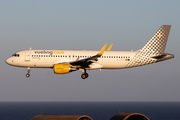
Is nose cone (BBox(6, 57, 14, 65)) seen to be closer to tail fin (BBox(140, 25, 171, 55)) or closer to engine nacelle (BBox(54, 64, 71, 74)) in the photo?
engine nacelle (BBox(54, 64, 71, 74))

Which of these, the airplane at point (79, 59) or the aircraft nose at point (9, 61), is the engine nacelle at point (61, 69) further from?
the aircraft nose at point (9, 61)

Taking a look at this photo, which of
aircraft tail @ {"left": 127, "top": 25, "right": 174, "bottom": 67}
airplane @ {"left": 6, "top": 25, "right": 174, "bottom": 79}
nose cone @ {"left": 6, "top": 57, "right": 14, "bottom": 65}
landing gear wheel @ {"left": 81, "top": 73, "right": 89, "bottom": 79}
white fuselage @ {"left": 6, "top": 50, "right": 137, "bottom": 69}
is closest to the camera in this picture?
airplane @ {"left": 6, "top": 25, "right": 174, "bottom": 79}

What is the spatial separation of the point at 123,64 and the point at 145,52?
5146 mm

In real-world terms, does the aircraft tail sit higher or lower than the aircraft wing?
higher

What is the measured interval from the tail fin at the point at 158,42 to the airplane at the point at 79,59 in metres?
1.25

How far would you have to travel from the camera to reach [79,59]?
55500mm

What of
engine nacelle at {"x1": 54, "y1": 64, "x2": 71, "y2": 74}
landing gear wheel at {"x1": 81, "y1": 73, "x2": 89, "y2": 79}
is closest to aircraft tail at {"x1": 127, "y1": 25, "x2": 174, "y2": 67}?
landing gear wheel at {"x1": 81, "y1": 73, "x2": 89, "y2": 79}

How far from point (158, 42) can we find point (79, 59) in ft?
52.5

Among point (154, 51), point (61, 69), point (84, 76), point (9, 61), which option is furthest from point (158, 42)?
point (9, 61)

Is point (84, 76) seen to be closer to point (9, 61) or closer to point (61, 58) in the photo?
point (61, 58)

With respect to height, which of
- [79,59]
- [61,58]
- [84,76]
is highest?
→ [61,58]

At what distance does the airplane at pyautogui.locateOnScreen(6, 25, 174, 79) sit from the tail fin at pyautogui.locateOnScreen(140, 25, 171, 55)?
4.10ft

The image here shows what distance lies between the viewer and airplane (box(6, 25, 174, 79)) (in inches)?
2131

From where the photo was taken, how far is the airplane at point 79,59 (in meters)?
54.1
